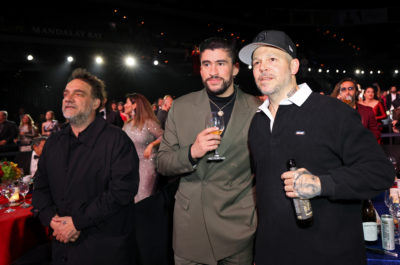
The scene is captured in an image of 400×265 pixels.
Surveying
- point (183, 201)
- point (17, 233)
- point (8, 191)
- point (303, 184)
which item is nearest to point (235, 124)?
point (183, 201)

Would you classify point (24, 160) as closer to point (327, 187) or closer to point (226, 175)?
point (226, 175)

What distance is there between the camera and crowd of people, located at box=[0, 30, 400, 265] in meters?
1.37

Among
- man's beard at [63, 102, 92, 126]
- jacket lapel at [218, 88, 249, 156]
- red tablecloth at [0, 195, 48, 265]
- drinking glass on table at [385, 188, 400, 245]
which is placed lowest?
red tablecloth at [0, 195, 48, 265]

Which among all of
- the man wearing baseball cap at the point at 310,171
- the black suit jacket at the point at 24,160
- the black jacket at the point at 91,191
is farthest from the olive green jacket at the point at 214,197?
the black suit jacket at the point at 24,160

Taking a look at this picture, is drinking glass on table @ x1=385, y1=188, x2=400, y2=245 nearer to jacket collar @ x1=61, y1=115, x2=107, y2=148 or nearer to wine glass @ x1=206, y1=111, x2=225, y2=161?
wine glass @ x1=206, y1=111, x2=225, y2=161

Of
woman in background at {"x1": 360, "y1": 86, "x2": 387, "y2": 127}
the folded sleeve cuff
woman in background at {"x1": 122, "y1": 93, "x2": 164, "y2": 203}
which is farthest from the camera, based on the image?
woman in background at {"x1": 360, "y1": 86, "x2": 387, "y2": 127}

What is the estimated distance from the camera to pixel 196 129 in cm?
218

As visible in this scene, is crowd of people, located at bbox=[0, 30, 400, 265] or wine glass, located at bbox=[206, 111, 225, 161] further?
wine glass, located at bbox=[206, 111, 225, 161]

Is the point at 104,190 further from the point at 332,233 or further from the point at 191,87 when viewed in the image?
the point at 191,87

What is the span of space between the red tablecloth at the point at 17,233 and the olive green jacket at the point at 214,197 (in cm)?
156

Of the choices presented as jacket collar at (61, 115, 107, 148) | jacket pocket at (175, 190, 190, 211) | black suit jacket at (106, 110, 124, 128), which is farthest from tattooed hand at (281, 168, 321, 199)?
black suit jacket at (106, 110, 124, 128)

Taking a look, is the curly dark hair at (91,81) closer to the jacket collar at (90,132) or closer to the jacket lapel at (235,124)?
the jacket collar at (90,132)

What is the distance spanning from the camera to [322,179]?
130 centimetres

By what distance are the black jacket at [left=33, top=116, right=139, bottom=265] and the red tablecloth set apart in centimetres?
70
